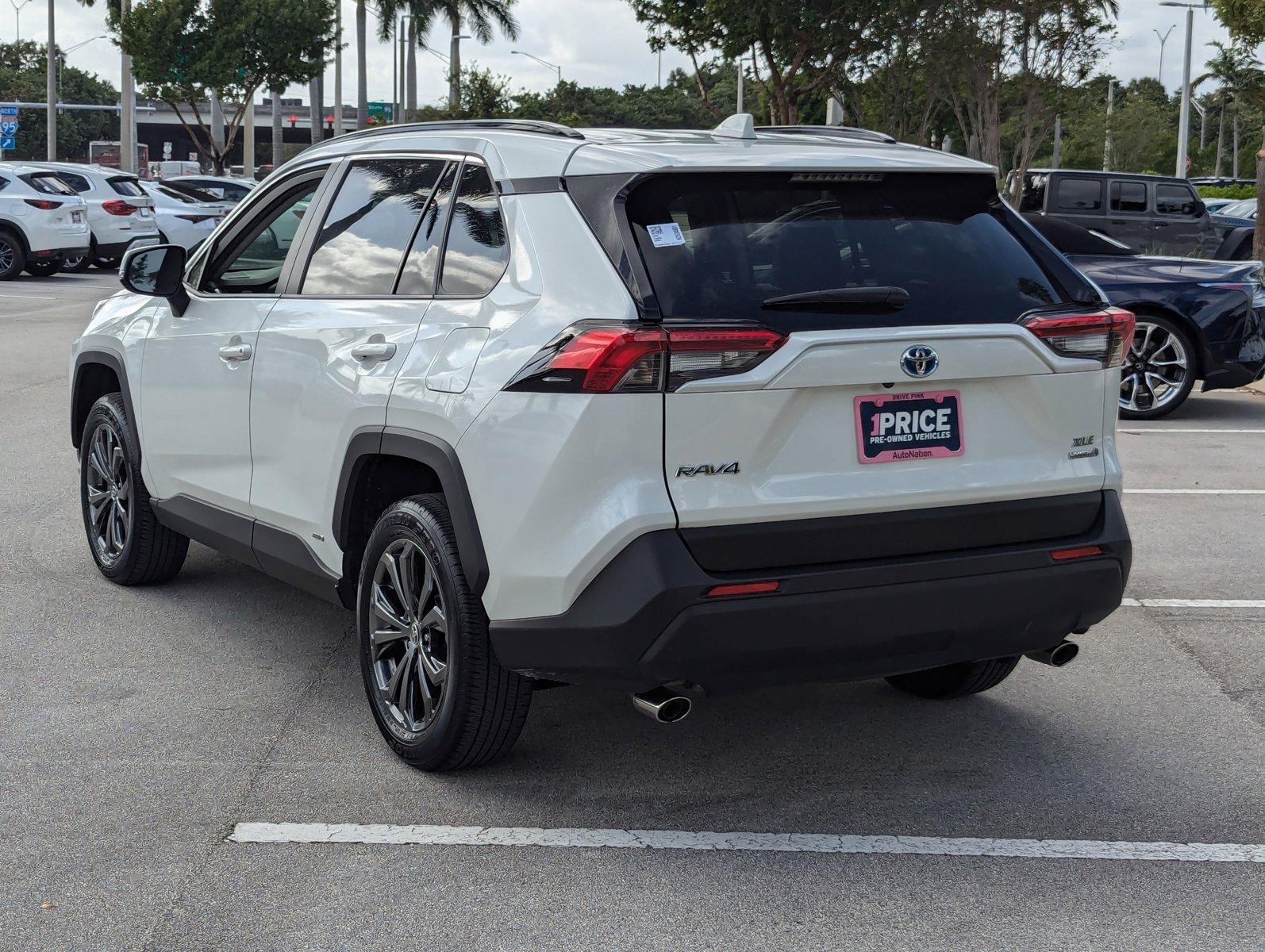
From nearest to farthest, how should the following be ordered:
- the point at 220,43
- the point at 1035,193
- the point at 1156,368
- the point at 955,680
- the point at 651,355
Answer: the point at 651,355
the point at 955,680
the point at 1156,368
the point at 1035,193
the point at 220,43

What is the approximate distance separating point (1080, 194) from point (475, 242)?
20.9 metres

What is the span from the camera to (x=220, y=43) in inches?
1861

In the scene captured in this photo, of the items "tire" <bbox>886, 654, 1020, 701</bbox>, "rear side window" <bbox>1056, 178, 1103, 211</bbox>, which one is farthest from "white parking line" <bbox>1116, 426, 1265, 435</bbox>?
"rear side window" <bbox>1056, 178, 1103, 211</bbox>

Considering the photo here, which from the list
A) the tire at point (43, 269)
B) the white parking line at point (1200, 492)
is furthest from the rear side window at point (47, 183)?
the white parking line at point (1200, 492)

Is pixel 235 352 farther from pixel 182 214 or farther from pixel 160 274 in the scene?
pixel 182 214

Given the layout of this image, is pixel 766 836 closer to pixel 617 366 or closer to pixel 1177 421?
pixel 617 366

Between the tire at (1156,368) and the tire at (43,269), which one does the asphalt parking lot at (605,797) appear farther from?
the tire at (43,269)

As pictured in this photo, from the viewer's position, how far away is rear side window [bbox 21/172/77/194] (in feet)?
83.5

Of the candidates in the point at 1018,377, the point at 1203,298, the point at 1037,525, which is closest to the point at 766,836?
the point at 1037,525

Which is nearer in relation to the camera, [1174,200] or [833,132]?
[833,132]

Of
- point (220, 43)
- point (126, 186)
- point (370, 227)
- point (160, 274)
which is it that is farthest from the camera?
point (220, 43)

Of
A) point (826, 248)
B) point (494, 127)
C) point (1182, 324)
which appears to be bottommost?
point (1182, 324)

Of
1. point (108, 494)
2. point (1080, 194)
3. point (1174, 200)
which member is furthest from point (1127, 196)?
point (108, 494)

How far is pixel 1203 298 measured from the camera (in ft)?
37.4
